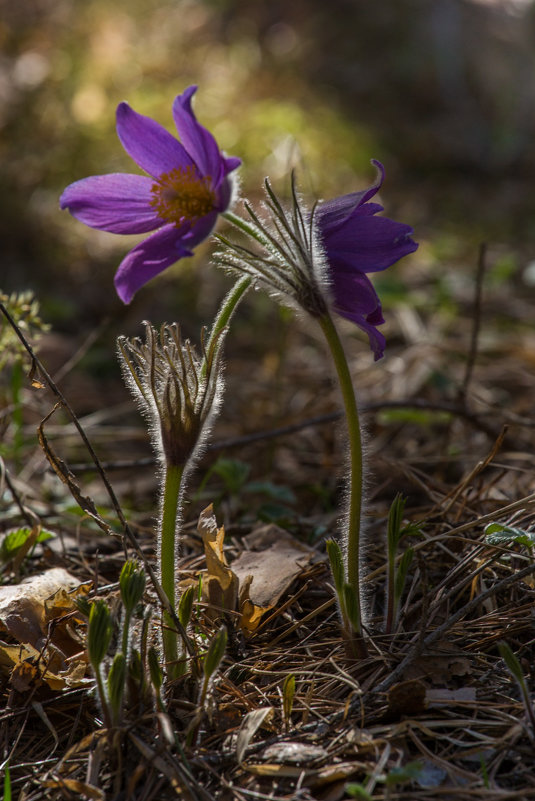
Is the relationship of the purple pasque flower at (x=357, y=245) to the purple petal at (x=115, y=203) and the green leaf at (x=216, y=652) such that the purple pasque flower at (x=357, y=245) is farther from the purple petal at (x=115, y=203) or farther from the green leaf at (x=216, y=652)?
the green leaf at (x=216, y=652)

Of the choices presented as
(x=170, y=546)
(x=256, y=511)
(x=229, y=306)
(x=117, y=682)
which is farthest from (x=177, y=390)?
(x=256, y=511)

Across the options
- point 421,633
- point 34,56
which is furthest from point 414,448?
point 34,56

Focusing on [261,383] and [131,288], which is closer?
[131,288]

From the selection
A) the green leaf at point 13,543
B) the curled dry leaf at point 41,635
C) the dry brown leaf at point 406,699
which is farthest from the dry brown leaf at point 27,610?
the dry brown leaf at point 406,699

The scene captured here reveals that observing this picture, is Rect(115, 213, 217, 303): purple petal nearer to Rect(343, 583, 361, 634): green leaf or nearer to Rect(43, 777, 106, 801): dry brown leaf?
Rect(343, 583, 361, 634): green leaf

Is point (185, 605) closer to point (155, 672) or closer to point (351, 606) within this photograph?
point (155, 672)

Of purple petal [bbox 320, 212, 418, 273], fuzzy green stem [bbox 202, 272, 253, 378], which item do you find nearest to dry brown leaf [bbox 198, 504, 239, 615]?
fuzzy green stem [bbox 202, 272, 253, 378]

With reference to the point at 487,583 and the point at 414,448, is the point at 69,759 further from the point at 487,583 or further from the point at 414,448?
the point at 414,448
